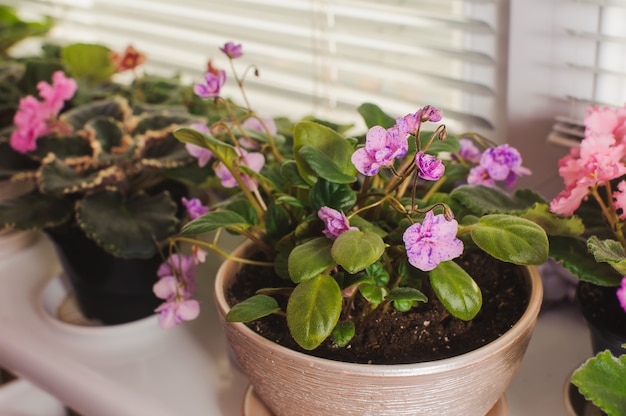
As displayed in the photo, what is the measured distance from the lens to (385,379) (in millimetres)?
541

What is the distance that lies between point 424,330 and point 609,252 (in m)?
0.16

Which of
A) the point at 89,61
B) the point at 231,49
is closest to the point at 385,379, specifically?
the point at 231,49

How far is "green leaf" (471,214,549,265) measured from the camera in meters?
0.53

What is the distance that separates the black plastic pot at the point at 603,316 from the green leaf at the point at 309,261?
280 millimetres

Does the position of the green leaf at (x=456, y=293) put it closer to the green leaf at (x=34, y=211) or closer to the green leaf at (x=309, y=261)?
the green leaf at (x=309, y=261)

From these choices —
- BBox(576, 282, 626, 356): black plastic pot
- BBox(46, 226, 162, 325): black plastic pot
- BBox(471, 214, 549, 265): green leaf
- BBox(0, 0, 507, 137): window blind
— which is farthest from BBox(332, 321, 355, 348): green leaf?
BBox(0, 0, 507, 137): window blind

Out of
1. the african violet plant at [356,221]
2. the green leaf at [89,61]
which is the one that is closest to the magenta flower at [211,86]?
the african violet plant at [356,221]

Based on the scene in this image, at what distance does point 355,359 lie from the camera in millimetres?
597

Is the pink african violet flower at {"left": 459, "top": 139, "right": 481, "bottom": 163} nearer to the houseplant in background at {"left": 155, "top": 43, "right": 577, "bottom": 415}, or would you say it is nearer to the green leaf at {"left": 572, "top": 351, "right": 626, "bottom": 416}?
the houseplant in background at {"left": 155, "top": 43, "right": 577, "bottom": 415}

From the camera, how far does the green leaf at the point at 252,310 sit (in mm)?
563

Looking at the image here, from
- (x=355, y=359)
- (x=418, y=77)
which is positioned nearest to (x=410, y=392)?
(x=355, y=359)

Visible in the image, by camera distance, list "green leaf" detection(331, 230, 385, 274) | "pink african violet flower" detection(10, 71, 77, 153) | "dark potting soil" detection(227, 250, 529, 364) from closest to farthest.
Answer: "green leaf" detection(331, 230, 385, 274) → "dark potting soil" detection(227, 250, 529, 364) → "pink african violet flower" detection(10, 71, 77, 153)

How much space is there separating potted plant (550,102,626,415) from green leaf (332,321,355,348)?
0.17 meters

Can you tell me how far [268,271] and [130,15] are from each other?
3.07 ft
